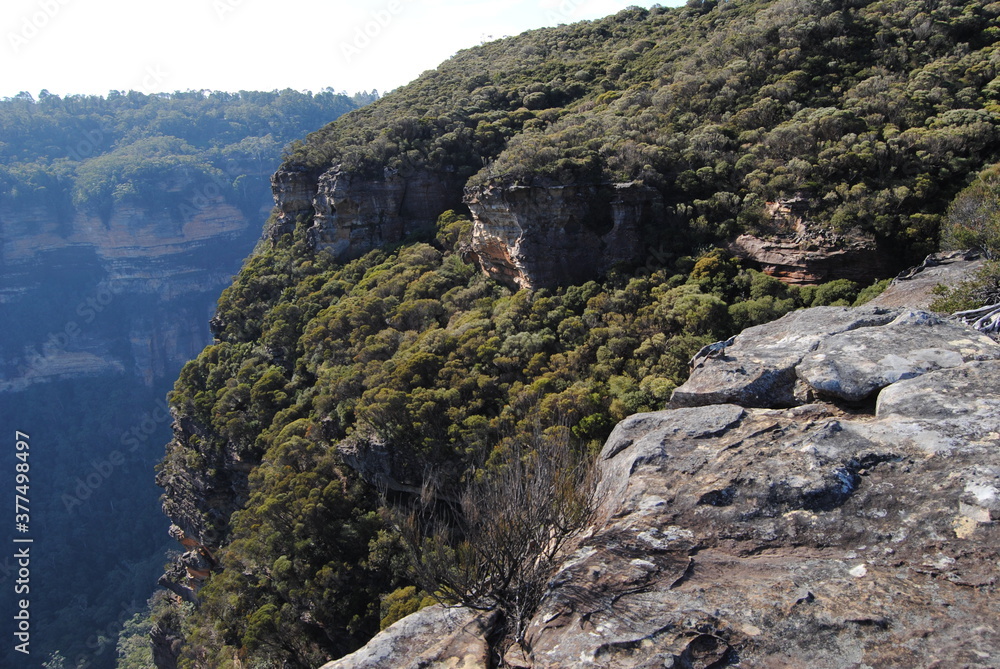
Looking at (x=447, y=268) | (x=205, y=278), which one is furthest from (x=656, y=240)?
(x=205, y=278)

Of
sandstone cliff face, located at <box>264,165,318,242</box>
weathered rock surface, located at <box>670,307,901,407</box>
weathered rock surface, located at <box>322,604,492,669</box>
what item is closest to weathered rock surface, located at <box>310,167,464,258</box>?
sandstone cliff face, located at <box>264,165,318,242</box>

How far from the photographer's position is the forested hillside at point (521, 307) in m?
17.8

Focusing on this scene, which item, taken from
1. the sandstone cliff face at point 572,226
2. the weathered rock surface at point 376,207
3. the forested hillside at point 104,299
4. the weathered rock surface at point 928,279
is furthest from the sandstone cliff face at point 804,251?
the forested hillside at point 104,299

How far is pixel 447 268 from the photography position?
27.5 m

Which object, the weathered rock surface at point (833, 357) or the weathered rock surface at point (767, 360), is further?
the weathered rock surface at point (767, 360)

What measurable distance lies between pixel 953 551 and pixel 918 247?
1609 centimetres

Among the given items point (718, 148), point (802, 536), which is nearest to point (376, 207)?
point (718, 148)

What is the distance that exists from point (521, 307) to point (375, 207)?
15.0 m

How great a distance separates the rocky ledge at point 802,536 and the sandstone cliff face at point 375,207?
27.0 m

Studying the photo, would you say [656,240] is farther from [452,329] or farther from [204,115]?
[204,115]

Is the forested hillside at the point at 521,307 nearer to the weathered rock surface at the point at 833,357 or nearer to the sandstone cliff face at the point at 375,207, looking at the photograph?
the sandstone cliff face at the point at 375,207

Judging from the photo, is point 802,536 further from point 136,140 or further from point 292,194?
point 136,140

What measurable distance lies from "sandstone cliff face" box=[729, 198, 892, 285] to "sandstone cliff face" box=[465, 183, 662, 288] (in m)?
3.94

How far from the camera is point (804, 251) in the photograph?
18.7 m
